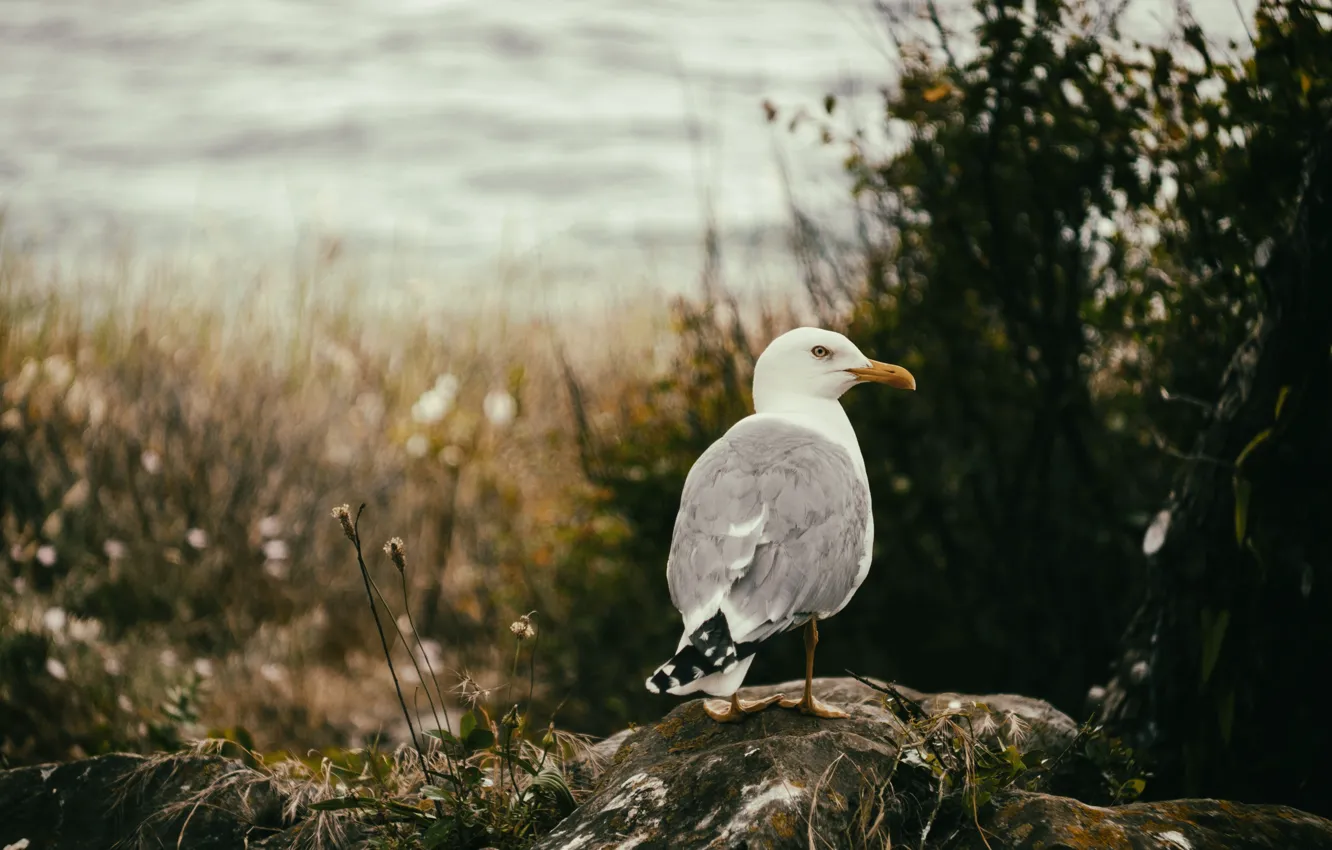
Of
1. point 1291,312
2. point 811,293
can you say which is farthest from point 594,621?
point 1291,312

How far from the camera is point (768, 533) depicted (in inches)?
108

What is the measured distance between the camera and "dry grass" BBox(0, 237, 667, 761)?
5.43m

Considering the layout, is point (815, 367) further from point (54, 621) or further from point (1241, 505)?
point (54, 621)

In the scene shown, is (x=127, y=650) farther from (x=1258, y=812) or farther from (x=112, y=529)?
(x=1258, y=812)

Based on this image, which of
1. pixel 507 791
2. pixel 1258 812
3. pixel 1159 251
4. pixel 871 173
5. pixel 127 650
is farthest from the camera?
pixel 127 650

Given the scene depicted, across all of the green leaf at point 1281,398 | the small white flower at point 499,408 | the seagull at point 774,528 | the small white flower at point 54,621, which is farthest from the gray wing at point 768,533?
the small white flower at point 499,408

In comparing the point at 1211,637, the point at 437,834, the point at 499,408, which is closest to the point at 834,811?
the point at 437,834

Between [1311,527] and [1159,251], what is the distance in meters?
1.44

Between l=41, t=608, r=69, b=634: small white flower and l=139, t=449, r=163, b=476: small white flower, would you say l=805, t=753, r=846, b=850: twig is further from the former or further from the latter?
l=139, t=449, r=163, b=476: small white flower

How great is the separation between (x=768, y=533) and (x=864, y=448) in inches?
89.4

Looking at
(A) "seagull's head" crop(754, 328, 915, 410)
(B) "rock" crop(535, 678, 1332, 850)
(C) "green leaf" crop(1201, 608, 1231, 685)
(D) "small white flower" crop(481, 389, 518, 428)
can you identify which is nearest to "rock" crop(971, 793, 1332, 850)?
(B) "rock" crop(535, 678, 1332, 850)

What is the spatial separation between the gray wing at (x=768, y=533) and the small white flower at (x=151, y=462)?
13.1ft

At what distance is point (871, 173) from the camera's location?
500cm

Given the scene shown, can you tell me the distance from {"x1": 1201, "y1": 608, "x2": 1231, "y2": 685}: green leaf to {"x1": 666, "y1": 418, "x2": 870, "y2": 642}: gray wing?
3.43 feet
